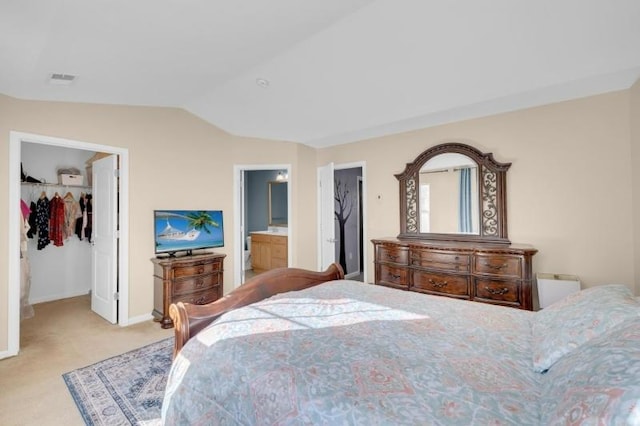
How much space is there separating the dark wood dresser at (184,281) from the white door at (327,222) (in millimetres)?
1459

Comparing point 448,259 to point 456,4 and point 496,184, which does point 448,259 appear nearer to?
point 496,184

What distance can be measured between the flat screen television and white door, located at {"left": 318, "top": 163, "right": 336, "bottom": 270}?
1441 mm

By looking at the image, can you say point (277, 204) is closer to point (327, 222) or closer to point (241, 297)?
point (327, 222)

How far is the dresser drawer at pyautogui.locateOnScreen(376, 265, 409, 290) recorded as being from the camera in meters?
3.52

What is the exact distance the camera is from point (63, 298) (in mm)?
4668

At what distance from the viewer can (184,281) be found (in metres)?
3.69

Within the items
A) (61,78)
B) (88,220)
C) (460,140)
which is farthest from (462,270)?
(88,220)

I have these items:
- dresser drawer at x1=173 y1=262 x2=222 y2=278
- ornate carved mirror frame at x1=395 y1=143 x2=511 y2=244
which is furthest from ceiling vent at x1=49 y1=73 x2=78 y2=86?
ornate carved mirror frame at x1=395 y1=143 x2=511 y2=244

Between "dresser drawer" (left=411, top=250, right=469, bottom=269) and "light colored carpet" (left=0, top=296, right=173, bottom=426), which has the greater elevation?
"dresser drawer" (left=411, top=250, right=469, bottom=269)

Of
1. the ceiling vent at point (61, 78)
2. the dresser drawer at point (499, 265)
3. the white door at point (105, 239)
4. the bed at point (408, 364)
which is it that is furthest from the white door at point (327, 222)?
the ceiling vent at point (61, 78)

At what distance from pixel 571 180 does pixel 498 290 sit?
127 cm

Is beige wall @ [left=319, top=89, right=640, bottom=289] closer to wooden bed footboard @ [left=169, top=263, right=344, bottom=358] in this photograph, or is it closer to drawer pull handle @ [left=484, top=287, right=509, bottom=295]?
drawer pull handle @ [left=484, top=287, right=509, bottom=295]

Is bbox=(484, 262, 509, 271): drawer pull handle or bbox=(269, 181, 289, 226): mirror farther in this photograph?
bbox=(269, 181, 289, 226): mirror

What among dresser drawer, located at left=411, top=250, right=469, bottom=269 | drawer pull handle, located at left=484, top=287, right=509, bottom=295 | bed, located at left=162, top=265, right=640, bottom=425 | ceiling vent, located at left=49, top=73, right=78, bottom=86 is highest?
ceiling vent, located at left=49, top=73, right=78, bottom=86
